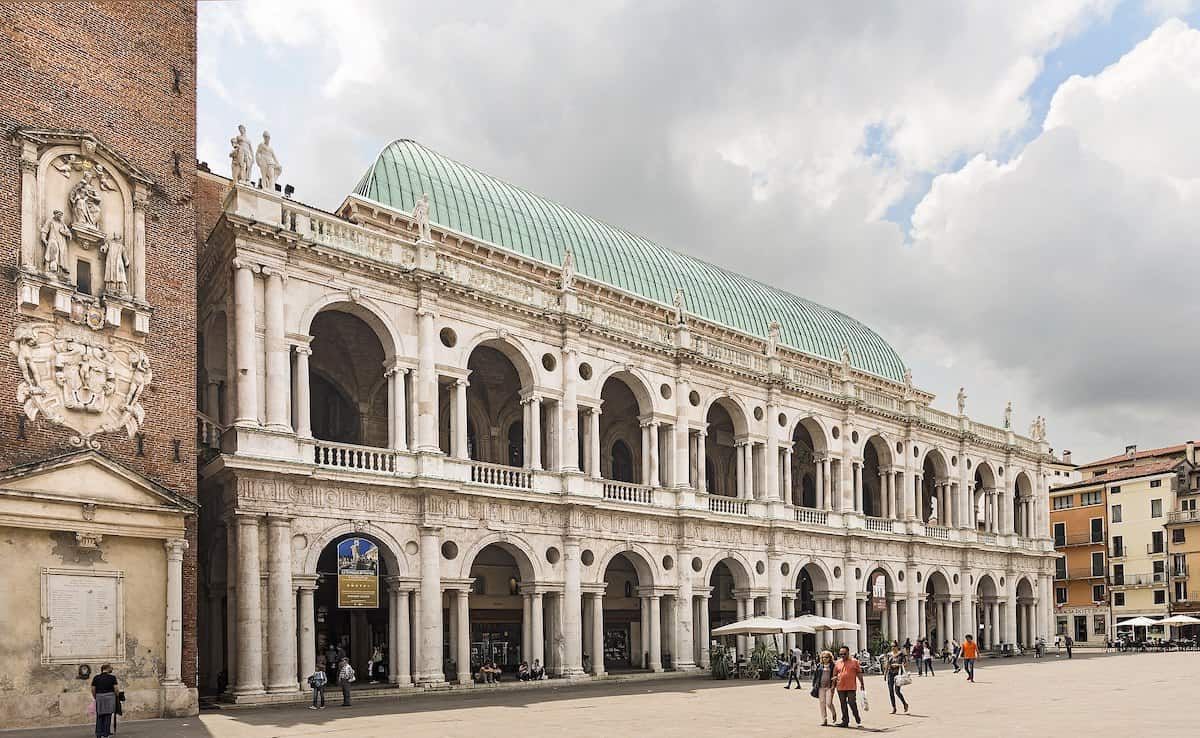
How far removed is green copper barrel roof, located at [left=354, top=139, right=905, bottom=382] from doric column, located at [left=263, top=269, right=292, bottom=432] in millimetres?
10175

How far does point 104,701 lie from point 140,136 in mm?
13417

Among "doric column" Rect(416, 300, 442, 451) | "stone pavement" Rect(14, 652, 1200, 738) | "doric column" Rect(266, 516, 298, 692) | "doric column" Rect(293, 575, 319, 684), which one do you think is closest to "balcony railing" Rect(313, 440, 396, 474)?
"doric column" Rect(416, 300, 442, 451)

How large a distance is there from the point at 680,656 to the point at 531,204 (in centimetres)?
2007

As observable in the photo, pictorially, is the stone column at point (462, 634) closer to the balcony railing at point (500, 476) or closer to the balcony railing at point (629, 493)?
the balcony railing at point (500, 476)

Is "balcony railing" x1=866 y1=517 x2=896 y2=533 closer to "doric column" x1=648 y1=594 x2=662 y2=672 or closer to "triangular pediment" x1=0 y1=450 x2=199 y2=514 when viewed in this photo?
"doric column" x1=648 y1=594 x2=662 y2=672

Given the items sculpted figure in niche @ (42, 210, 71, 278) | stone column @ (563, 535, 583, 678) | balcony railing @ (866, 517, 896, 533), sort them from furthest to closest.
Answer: balcony railing @ (866, 517, 896, 533)
stone column @ (563, 535, 583, 678)
sculpted figure in niche @ (42, 210, 71, 278)

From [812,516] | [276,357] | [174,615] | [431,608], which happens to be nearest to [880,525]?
[812,516]

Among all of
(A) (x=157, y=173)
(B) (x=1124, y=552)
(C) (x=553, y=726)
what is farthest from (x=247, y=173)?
(B) (x=1124, y=552)

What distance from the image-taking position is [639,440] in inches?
1825

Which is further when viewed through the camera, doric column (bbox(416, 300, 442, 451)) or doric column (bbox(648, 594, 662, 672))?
doric column (bbox(648, 594, 662, 672))

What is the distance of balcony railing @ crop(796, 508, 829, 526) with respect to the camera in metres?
47.2

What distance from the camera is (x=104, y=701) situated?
20.2 metres

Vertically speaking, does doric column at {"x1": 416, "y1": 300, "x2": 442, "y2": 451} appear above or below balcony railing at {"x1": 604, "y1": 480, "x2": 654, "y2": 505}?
above

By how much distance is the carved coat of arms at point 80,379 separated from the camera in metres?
23.0
